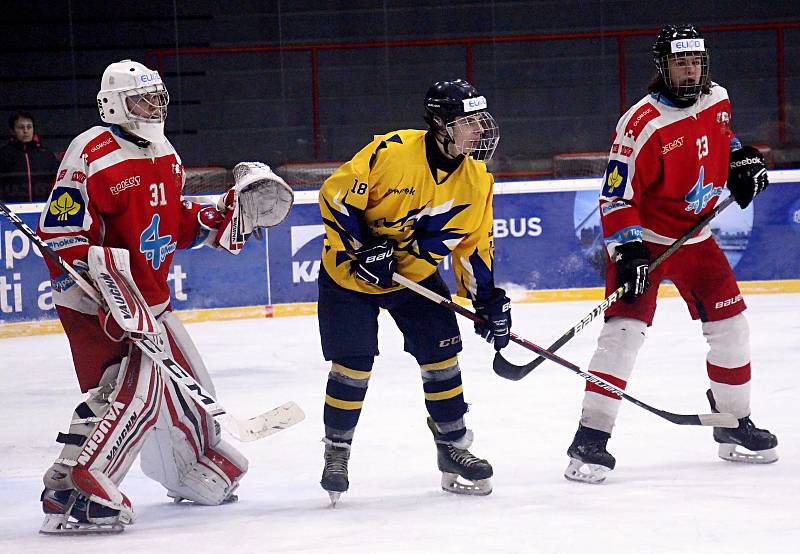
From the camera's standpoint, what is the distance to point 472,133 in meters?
2.76

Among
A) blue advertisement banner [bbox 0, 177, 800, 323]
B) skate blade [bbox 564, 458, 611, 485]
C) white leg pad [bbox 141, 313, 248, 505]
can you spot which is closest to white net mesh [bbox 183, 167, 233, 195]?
blue advertisement banner [bbox 0, 177, 800, 323]

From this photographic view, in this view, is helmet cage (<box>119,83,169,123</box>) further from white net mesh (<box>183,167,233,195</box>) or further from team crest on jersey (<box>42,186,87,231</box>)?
white net mesh (<box>183,167,233,195</box>)

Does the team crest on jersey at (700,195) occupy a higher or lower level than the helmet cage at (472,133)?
lower

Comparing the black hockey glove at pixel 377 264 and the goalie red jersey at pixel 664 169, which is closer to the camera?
the black hockey glove at pixel 377 264

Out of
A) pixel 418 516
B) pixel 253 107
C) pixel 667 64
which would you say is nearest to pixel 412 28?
pixel 253 107

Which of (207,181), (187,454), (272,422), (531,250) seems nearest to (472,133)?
→ (272,422)

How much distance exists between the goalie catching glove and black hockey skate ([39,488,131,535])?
28.9 inches

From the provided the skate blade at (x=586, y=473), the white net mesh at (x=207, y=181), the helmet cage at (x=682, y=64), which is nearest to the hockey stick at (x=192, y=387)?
the skate blade at (x=586, y=473)

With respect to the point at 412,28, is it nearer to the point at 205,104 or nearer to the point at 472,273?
the point at 205,104

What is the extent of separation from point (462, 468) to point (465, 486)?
5cm

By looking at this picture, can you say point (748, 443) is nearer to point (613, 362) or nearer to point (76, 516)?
point (613, 362)

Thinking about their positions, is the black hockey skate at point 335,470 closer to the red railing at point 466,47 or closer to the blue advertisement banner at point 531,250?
the blue advertisement banner at point 531,250

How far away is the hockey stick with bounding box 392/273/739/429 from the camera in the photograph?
9.63 ft

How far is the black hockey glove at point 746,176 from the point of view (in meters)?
3.34
